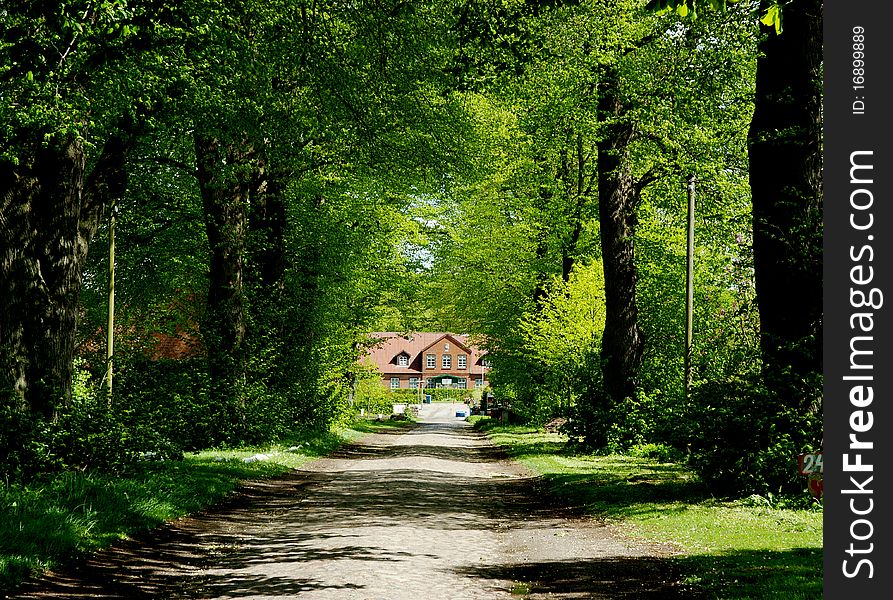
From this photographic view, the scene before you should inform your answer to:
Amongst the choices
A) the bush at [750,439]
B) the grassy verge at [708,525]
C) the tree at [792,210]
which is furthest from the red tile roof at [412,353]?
the tree at [792,210]

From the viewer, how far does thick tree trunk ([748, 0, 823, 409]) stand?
13250 mm

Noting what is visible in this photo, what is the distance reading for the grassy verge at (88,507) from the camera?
884cm

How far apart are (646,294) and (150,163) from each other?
48.8ft

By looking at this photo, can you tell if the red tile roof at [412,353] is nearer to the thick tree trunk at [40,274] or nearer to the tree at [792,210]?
the tree at [792,210]

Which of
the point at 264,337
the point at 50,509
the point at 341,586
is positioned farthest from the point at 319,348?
the point at 341,586

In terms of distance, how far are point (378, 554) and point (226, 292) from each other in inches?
570

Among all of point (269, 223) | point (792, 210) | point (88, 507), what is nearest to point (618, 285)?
point (792, 210)

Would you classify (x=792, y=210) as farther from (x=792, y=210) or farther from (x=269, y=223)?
(x=269, y=223)

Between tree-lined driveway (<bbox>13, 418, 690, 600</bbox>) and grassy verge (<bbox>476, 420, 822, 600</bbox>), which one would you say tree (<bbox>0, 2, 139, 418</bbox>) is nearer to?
tree-lined driveway (<bbox>13, 418, 690, 600</bbox>)

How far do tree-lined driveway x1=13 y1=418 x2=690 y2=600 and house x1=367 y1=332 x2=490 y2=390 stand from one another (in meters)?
120

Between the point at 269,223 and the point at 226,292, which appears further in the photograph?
the point at 269,223

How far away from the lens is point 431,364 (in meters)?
138

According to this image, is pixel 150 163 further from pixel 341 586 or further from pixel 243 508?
pixel 341 586

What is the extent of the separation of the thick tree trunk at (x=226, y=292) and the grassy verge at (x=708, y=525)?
323 inches
